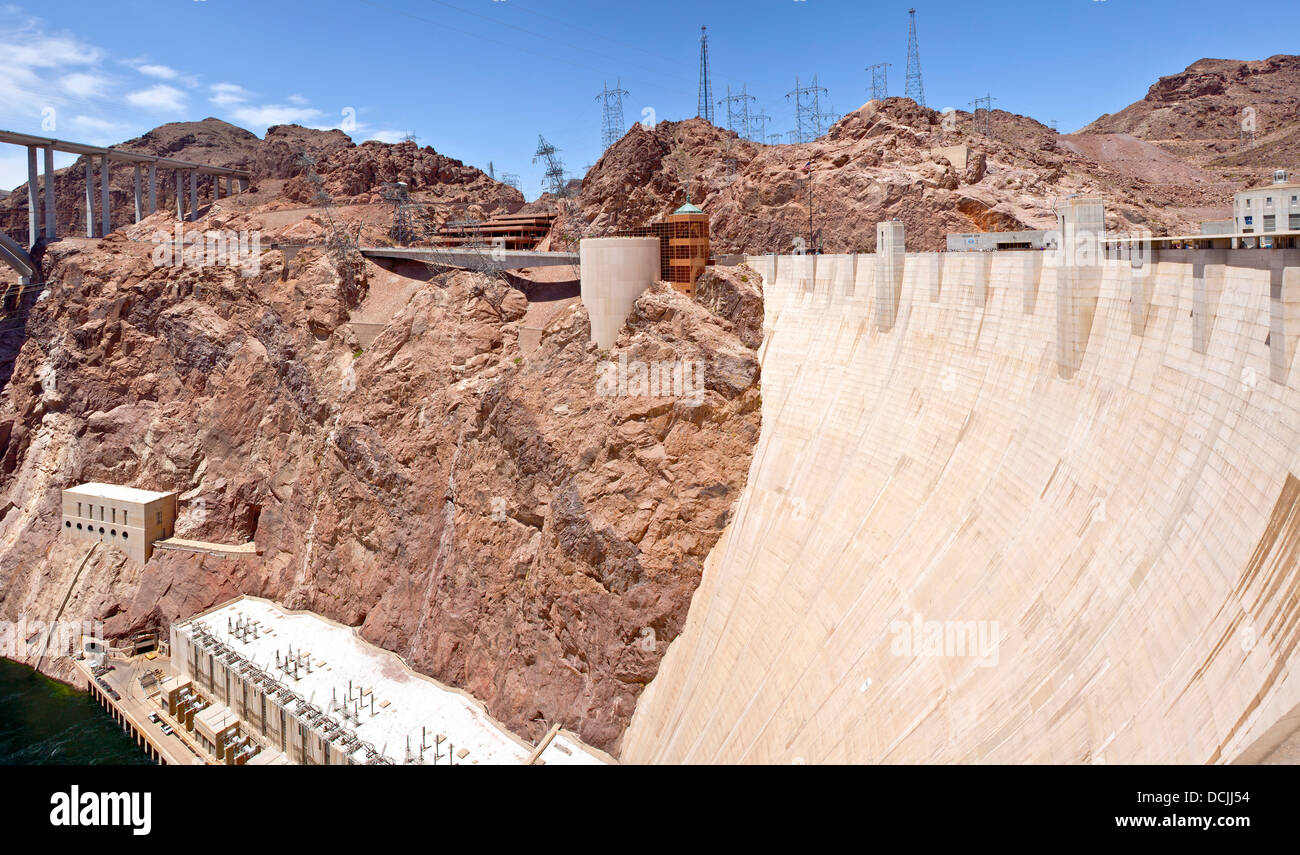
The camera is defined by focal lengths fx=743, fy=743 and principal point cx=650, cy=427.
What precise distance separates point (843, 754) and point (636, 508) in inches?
607

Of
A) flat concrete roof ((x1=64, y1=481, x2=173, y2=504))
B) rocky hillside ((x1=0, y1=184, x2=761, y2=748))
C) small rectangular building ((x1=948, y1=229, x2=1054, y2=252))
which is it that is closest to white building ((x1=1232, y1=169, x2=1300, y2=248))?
small rectangular building ((x1=948, y1=229, x2=1054, y2=252))

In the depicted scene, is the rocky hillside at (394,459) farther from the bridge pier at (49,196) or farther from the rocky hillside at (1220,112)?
the rocky hillside at (1220,112)

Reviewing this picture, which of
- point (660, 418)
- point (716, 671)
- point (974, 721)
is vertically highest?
point (660, 418)

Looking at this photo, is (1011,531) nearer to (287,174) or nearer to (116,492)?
(116,492)

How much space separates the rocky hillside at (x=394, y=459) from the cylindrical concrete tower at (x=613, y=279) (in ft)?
3.29

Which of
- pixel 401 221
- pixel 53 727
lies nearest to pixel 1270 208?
pixel 401 221

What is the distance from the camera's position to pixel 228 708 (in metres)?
39.0

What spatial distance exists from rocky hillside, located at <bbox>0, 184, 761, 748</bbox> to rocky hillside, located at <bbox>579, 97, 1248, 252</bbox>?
8.68 metres

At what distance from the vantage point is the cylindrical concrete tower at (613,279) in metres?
39.7

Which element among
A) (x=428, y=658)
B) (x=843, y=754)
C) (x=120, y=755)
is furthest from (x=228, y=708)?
(x=843, y=754)

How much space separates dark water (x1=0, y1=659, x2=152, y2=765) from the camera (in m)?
40.2

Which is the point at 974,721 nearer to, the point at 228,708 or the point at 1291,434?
the point at 1291,434

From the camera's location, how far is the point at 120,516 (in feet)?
164
